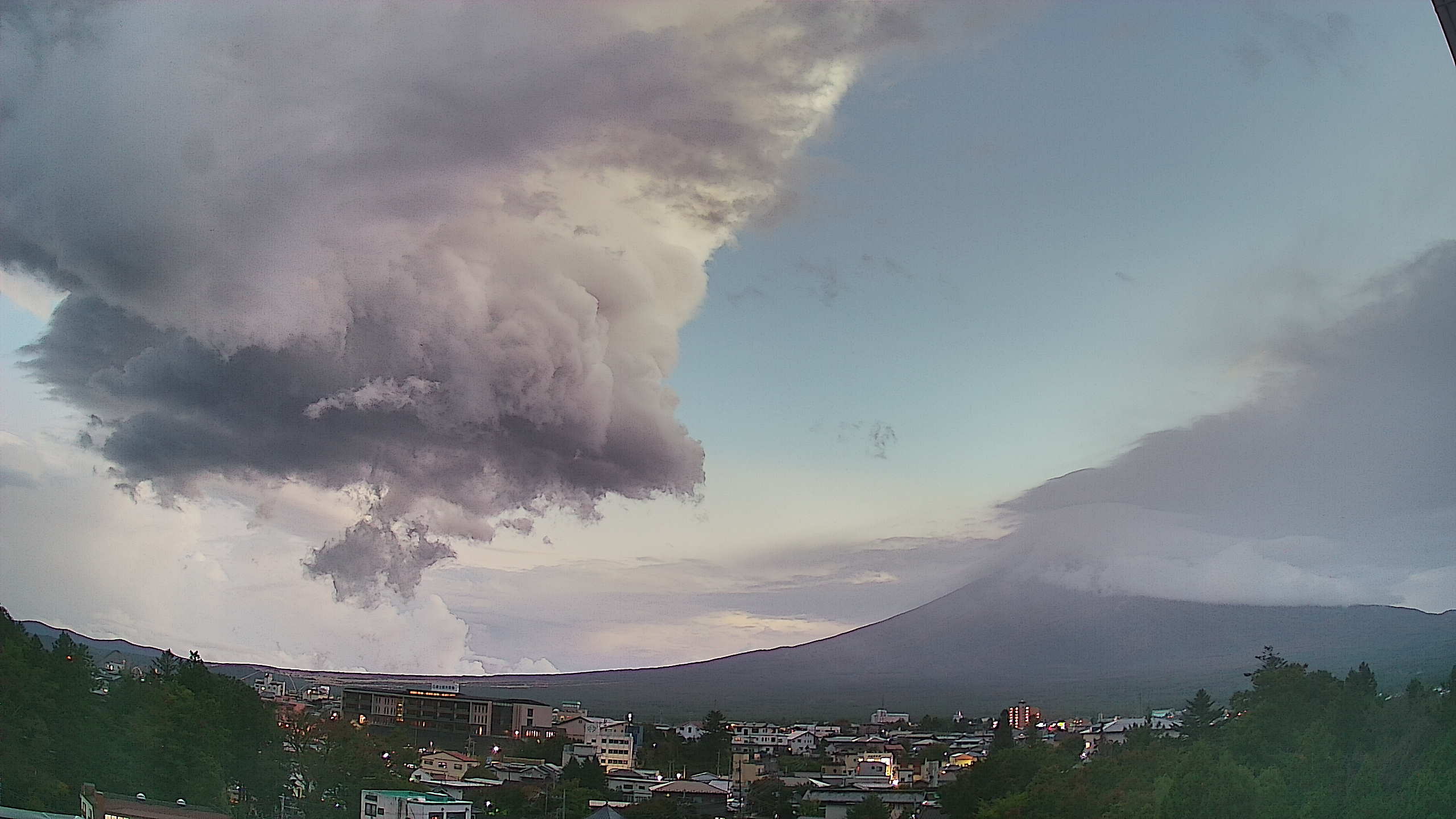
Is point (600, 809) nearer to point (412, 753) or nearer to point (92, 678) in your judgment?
point (412, 753)

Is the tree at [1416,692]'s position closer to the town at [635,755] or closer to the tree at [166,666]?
the town at [635,755]

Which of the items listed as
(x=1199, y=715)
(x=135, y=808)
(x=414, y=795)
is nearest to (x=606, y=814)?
(x=414, y=795)

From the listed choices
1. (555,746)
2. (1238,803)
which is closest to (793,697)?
(555,746)

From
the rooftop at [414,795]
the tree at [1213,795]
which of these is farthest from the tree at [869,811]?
the rooftop at [414,795]

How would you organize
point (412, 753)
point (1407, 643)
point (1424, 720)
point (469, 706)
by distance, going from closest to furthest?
point (1424, 720), point (412, 753), point (469, 706), point (1407, 643)

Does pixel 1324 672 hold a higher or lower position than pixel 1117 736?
higher

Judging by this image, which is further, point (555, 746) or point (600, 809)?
point (555, 746)
